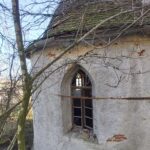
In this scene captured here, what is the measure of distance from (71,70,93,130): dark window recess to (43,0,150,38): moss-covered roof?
46.9 inches

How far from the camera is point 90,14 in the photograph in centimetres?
855

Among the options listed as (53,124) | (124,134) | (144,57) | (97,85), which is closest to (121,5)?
(144,57)

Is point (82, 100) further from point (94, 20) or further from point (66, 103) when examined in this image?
point (94, 20)

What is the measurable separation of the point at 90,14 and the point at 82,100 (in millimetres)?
2195

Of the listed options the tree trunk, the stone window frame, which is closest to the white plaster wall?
the stone window frame

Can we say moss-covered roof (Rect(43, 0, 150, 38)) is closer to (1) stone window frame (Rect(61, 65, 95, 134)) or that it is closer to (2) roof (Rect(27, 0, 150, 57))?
(2) roof (Rect(27, 0, 150, 57))

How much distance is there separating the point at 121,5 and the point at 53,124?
3.64m

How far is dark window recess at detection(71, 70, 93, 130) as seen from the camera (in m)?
9.66

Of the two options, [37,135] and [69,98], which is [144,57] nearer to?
[69,98]

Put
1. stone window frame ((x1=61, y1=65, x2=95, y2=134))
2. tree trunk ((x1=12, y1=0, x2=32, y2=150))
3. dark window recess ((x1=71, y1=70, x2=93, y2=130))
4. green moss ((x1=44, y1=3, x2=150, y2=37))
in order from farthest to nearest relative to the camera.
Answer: stone window frame ((x1=61, y1=65, x2=95, y2=134)), dark window recess ((x1=71, y1=70, x2=93, y2=130)), green moss ((x1=44, y1=3, x2=150, y2=37)), tree trunk ((x1=12, y1=0, x2=32, y2=150))

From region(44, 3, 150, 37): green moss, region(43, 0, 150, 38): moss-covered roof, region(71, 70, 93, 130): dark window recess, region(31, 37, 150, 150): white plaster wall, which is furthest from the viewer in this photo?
region(71, 70, 93, 130): dark window recess

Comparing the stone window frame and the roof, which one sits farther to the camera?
the stone window frame

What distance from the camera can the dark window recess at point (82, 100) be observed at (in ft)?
31.7

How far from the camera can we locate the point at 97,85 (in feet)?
29.9
